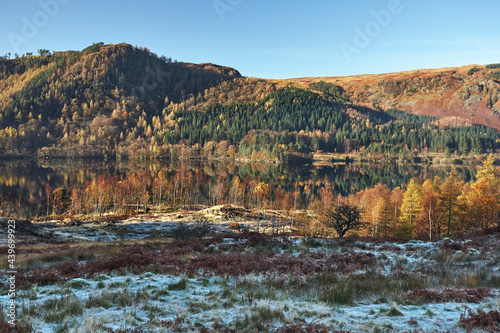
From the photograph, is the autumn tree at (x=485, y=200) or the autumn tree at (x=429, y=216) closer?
the autumn tree at (x=485, y=200)

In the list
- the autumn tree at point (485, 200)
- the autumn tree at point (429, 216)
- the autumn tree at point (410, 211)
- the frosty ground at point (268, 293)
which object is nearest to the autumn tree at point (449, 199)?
the autumn tree at point (429, 216)

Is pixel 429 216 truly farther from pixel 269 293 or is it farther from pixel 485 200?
pixel 269 293

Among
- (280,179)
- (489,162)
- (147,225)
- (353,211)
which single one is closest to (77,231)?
(147,225)

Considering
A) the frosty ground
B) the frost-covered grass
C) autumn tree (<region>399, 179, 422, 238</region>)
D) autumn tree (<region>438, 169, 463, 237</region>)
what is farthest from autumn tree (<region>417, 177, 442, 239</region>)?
the frost-covered grass

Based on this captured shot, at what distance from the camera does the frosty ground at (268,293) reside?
7770 millimetres

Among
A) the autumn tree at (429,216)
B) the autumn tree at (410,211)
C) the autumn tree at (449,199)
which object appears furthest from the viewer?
the autumn tree at (410,211)

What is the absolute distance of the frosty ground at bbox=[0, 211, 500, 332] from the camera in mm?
7770

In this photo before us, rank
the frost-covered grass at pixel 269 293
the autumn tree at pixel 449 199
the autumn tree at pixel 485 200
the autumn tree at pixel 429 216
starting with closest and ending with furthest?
the frost-covered grass at pixel 269 293 < the autumn tree at pixel 485 200 < the autumn tree at pixel 449 199 < the autumn tree at pixel 429 216

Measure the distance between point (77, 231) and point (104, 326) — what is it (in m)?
55.3

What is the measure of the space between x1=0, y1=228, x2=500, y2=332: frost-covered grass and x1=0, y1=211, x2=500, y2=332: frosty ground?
0.04 meters

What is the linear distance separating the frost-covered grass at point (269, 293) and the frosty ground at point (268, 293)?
4 cm

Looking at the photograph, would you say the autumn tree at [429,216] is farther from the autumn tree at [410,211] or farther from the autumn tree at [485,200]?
the autumn tree at [485,200]

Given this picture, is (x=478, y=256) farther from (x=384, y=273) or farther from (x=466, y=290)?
(x=466, y=290)

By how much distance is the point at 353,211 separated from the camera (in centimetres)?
3925
